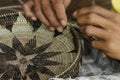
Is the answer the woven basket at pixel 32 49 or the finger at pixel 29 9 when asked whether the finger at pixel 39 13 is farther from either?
the woven basket at pixel 32 49

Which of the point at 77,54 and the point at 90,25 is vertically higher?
the point at 90,25

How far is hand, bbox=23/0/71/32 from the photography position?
104 centimetres

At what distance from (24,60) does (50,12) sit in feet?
0.80

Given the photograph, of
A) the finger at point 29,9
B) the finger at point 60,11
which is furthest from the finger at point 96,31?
the finger at point 29,9

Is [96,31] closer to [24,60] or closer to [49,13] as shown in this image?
[49,13]

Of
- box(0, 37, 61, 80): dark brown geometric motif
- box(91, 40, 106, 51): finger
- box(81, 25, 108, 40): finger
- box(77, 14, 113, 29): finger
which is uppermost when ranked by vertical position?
box(77, 14, 113, 29): finger

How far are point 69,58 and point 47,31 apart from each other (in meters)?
0.16

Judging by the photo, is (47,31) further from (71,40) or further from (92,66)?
(92,66)

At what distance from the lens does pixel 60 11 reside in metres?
1.04

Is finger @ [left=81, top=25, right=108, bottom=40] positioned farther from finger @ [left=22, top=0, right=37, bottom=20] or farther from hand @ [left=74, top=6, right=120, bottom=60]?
finger @ [left=22, top=0, right=37, bottom=20]

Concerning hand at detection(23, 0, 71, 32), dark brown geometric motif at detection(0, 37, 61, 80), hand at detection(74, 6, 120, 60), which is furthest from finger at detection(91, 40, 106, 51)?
dark brown geometric motif at detection(0, 37, 61, 80)

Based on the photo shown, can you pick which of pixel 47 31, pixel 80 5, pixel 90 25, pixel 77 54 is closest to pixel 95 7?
pixel 90 25

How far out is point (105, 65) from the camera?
1295 mm

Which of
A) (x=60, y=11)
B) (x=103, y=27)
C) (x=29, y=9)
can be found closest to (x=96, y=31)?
(x=103, y=27)
